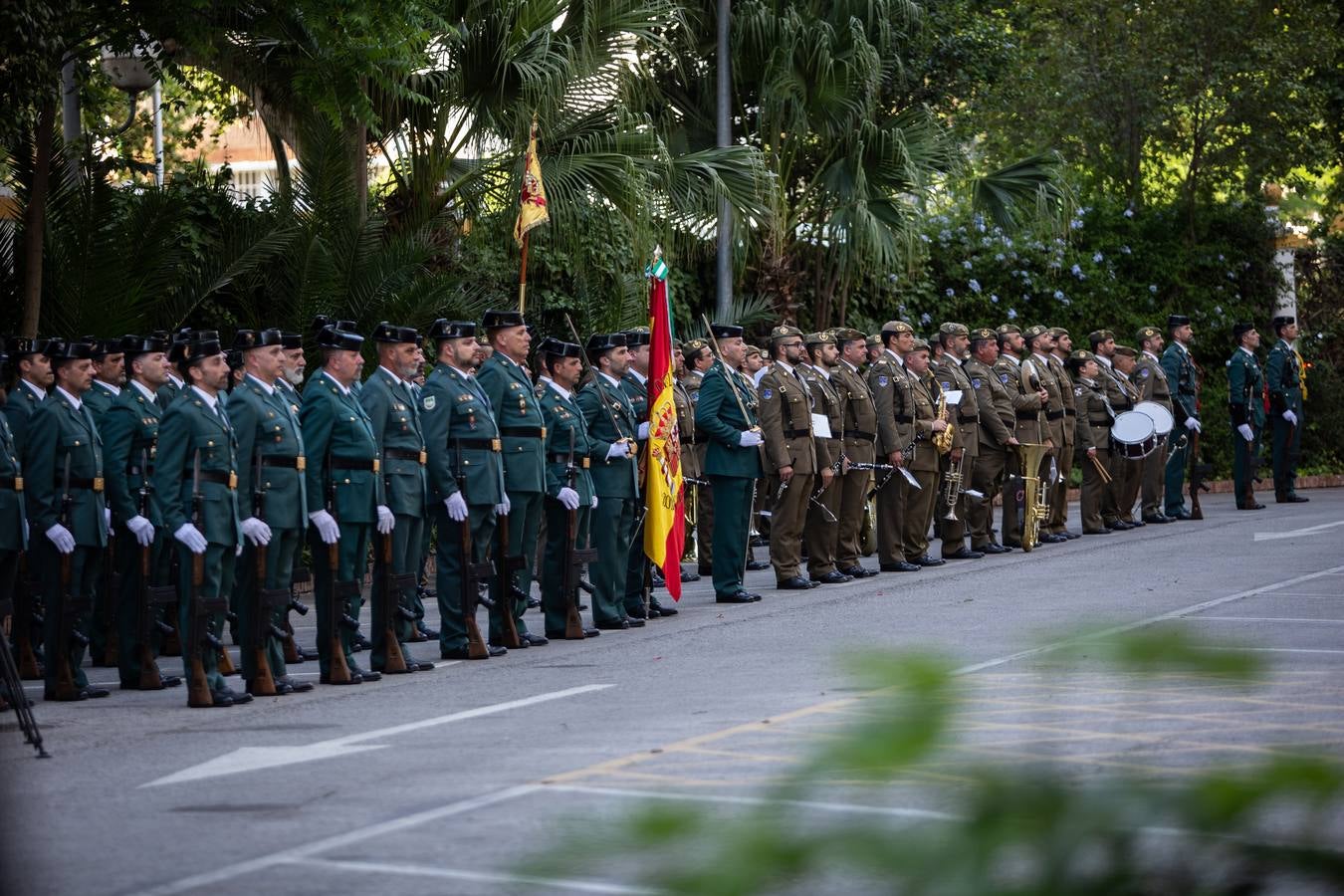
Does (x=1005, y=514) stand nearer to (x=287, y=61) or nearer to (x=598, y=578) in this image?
(x=598, y=578)

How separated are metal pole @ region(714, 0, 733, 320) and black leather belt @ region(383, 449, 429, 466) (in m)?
9.43

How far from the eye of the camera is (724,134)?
68.2 ft

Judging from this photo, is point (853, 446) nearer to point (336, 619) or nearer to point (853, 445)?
point (853, 445)

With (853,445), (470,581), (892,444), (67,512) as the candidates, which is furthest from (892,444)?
(67,512)

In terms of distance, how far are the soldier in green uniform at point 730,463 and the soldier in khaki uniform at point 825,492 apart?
32.7 inches

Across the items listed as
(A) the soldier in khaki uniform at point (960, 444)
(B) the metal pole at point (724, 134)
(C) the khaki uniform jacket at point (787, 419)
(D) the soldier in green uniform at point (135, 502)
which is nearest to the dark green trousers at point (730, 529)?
(C) the khaki uniform jacket at point (787, 419)

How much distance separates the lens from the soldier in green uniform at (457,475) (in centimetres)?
1185

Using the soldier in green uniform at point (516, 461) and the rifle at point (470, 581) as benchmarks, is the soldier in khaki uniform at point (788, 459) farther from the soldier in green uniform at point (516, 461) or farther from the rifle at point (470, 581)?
the rifle at point (470, 581)

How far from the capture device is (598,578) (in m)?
13.3

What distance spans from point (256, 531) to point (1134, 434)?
40.7ft

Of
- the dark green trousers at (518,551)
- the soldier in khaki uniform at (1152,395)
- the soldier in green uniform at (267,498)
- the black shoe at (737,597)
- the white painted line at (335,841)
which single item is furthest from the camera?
the soldier in khaki uniform at (1152,395)

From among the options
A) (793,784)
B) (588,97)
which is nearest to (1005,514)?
(588,97)

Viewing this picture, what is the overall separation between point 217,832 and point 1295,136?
25.3 m

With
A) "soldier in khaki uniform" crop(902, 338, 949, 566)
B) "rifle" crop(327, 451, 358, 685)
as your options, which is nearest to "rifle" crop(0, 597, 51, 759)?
"rifle" crop(327, 451, 358, 685)
